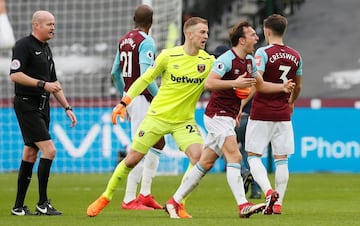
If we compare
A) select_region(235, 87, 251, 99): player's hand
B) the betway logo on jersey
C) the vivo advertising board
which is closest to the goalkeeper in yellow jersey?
the betway logo on jersey

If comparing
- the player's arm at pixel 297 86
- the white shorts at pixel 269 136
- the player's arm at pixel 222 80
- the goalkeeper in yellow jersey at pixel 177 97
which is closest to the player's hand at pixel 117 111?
the goalkeeper in yellow jersey at pixel 177 97

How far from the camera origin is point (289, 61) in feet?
36.7

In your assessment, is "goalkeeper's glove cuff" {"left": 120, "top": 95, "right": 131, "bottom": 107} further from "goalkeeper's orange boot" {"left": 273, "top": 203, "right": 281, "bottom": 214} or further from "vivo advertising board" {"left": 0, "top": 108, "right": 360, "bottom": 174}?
"vivo advertising board" {"left": 0, "top": 108, "right": 360, "bottom": 174}

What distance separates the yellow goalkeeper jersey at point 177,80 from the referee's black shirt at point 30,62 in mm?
1094

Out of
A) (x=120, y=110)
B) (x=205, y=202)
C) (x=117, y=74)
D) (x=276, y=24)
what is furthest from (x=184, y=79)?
(x=205, y=202)

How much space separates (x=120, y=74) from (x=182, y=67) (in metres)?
2.14

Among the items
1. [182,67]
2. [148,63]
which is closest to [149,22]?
[148,63]

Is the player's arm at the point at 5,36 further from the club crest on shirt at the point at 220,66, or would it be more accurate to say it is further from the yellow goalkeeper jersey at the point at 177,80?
the club crest on shirt at the point at 220,66

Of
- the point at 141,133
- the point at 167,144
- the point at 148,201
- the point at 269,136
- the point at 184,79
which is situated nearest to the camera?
the point at 184,79

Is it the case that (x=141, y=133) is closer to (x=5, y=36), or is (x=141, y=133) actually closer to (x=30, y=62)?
(x=30, y=62)

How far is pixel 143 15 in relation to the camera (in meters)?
12.6

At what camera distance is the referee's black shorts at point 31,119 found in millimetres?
11078

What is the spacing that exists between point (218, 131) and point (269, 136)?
1042mm

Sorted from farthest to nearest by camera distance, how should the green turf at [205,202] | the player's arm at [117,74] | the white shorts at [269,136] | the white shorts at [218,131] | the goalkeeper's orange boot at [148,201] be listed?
the player's arm at [117,74]
the goalkeeper's orange boot at [148,201]
the white shorts at [269,136]
the white shorts at [218,131]
the green turf at [205,202]
